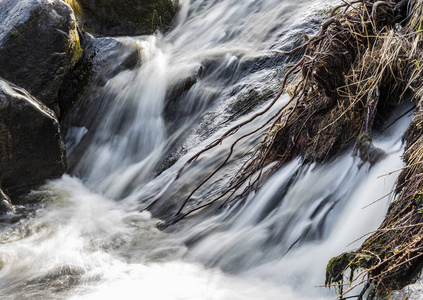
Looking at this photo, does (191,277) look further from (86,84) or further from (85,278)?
(86,84)

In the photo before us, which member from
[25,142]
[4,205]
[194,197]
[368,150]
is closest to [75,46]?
[25,142]

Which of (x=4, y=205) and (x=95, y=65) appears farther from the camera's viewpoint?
(x=95, y=65)

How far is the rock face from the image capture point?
7.78m

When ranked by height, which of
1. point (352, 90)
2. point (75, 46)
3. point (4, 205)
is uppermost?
point (75, 46)

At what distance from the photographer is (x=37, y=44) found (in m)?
5.79

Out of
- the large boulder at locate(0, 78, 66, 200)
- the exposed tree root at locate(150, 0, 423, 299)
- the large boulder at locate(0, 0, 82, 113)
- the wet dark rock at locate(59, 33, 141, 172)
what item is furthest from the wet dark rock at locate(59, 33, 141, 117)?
the exposed tree root at locate(150, 0, 423, 299)

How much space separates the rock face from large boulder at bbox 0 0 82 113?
1768 mm

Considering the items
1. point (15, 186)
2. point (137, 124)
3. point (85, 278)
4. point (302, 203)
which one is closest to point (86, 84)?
point (137, 124)

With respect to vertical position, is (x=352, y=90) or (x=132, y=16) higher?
(x=132, y=16)

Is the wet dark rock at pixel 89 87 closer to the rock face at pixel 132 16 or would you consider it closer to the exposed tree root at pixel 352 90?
the rock face at pixel 132 16

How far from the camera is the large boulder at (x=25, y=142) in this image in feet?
16.8

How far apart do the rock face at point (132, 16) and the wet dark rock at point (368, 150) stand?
5.23 m

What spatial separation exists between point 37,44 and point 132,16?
2384 millimetres

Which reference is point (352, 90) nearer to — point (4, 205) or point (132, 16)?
point (4, 205)
